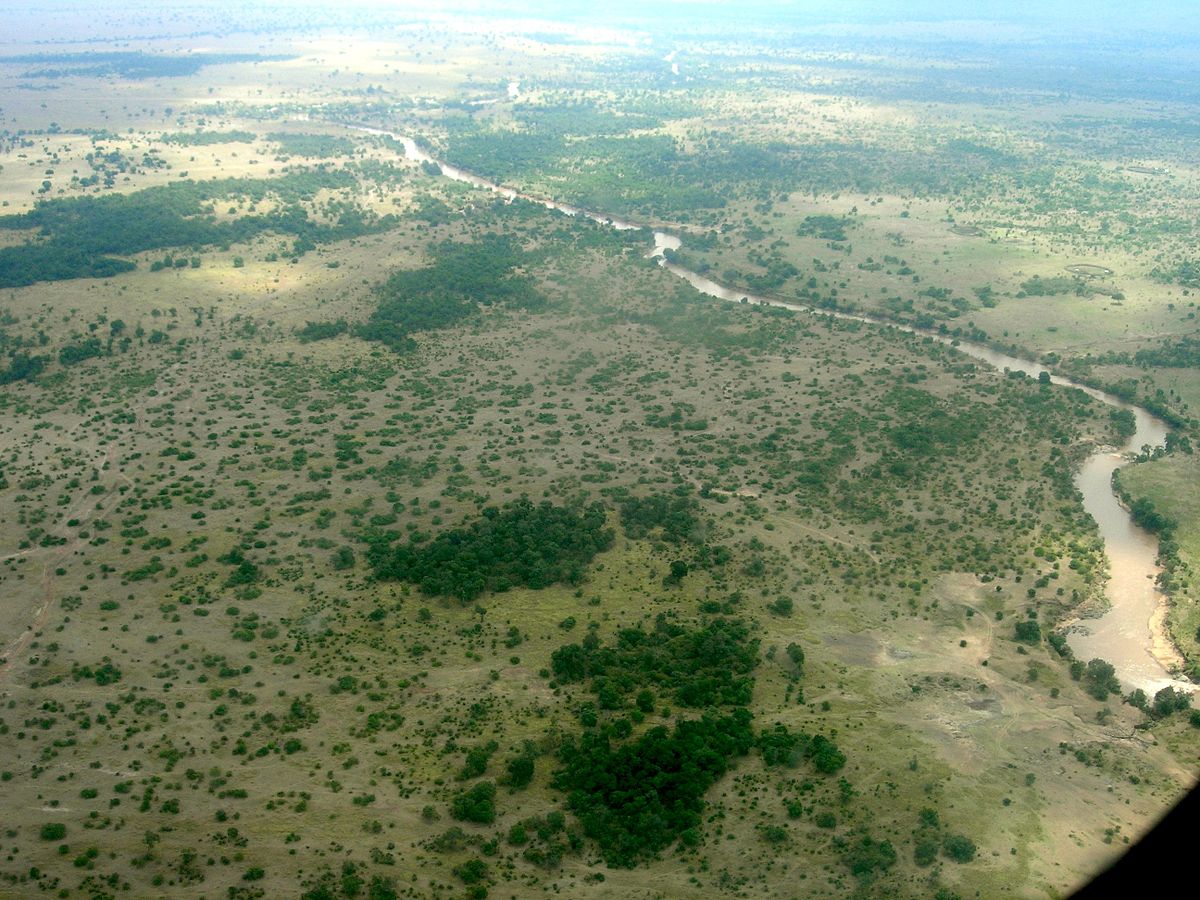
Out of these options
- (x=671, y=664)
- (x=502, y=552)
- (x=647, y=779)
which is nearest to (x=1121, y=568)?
(x=671, y=664)

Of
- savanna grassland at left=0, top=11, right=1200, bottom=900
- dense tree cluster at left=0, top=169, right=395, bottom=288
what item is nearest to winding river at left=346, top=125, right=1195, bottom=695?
savanna grassland at left=0, top=11, right=1200, bottom=900

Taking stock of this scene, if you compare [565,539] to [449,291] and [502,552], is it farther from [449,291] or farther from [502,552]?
[449,291]

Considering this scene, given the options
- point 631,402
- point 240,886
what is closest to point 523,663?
point 240,886

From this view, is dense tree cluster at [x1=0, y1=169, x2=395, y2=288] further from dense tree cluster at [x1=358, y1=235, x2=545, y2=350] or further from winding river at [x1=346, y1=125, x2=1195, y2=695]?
winding river at [x1=346, y1=125, x2=1195, y2=695]

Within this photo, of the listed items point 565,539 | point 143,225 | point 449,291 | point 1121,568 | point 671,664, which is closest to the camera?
point 671,664

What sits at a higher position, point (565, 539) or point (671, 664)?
point (565, 539)

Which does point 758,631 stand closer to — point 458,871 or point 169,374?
point 458,871

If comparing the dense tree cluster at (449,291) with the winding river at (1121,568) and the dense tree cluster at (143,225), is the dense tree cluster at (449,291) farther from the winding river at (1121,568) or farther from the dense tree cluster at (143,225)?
the winding river at (1121,568)
